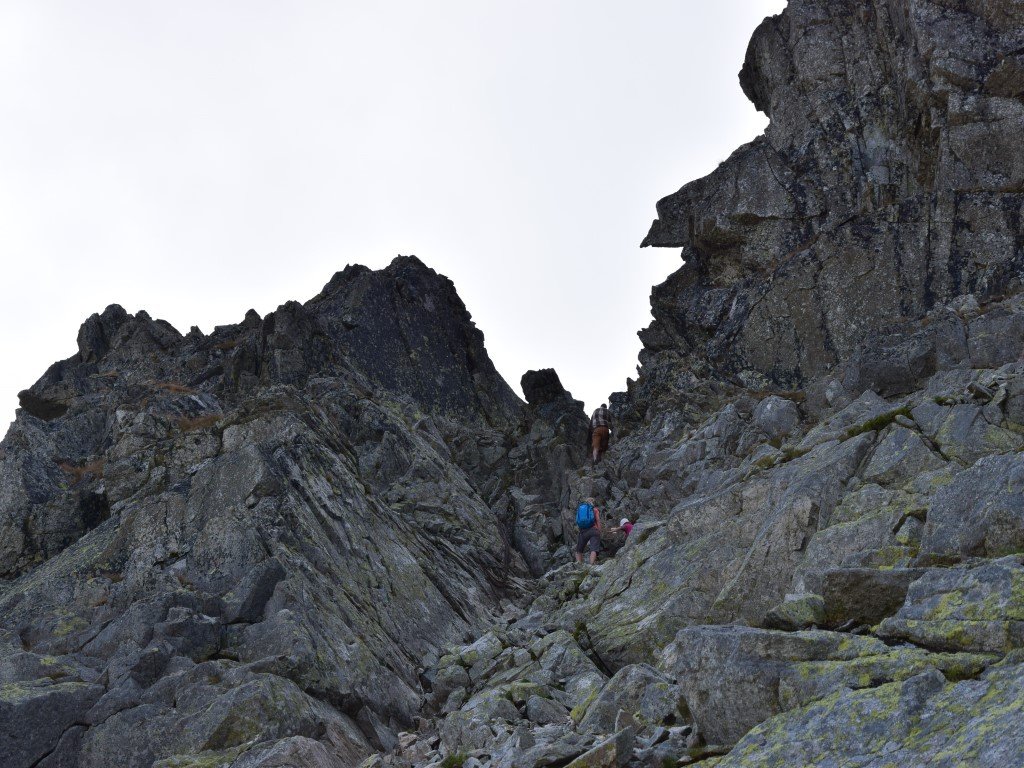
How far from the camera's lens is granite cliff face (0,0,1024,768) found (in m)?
12.5

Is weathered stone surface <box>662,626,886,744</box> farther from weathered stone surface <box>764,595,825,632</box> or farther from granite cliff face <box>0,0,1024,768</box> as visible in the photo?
weathered stone surface <box>764,595,825,632</box>

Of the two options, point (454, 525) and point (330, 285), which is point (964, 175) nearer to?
point (454, 525)

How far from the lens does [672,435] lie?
45594 millimetres

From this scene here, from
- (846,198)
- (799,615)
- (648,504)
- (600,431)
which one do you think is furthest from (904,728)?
(846,198)

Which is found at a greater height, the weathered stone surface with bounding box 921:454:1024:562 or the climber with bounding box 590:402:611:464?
the climber with bounding box 590:402:611:464

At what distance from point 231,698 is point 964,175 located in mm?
45746

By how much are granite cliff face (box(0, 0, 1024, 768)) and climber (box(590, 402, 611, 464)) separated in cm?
181

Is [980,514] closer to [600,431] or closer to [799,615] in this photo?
[799,615]

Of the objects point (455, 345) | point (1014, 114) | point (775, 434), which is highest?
point (455, 345)

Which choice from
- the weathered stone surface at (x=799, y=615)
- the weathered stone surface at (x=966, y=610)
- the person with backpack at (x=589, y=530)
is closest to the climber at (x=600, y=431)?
the person with backpack at (x=589, y=530)

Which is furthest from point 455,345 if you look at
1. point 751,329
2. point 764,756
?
point 764,756

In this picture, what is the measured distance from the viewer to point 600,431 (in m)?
52.1

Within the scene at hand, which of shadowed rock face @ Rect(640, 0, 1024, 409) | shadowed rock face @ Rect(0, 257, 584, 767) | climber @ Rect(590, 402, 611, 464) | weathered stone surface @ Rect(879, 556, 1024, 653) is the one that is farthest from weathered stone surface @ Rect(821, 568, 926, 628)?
climber @ Rect(590, 402, 611, 464)

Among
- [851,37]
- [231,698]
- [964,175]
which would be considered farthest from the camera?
[851,37]
